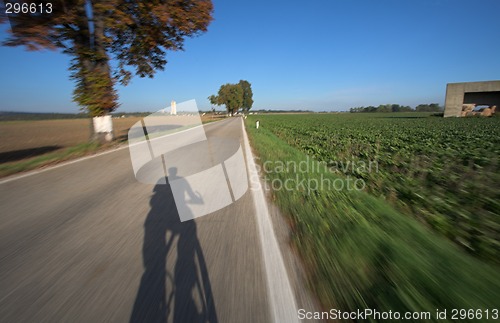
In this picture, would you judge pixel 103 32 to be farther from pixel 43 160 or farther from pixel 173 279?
pixel 173 279

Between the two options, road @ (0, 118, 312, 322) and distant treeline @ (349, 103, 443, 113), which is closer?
road @ (0, 118, 312, 322)

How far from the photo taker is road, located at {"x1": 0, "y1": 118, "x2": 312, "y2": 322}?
2027 mm

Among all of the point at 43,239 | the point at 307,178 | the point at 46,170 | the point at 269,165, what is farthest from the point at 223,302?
the point at 46,170

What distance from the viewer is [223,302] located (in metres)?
2.11

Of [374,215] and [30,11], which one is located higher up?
[30,11]

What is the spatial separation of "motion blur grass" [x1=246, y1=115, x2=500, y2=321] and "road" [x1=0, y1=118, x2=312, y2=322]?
678mm

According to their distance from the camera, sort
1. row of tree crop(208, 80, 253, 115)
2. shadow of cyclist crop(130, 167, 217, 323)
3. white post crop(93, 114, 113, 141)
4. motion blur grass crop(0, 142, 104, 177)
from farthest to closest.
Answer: row of tree crop(208, 80, 253, 115) → white post crop(93, 114, 113, 141) → motion blur grass crop(0, 142, 104, 177) → shadow of cyclist crop(130, 167, 217, 323)

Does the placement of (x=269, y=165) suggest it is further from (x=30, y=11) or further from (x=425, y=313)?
(x=30, y=11)

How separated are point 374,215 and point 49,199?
20.5ft

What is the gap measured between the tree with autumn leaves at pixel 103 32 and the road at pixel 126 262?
26.4 feet

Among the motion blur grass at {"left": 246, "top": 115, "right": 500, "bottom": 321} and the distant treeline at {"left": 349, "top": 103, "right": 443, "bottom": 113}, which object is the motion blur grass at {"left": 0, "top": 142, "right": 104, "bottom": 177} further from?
the distant treeline at {"left": 349, "top": 103, "right": 443, "bottom": 113}

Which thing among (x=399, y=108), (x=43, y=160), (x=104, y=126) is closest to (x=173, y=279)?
(x=43, y=160)

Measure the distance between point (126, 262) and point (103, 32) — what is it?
528 inches

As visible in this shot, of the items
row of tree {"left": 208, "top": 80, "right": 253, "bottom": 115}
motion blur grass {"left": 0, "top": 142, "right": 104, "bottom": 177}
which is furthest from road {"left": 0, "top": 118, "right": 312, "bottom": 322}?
row of tree {"left": 208, "top": 80, "right": 253, "bottom": 115}
